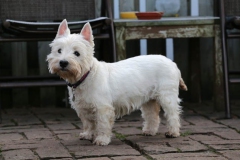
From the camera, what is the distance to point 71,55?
462 cm

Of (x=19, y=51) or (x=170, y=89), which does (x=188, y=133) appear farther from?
(x=19, y=51)

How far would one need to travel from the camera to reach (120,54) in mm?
6270

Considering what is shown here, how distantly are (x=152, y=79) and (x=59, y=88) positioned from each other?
223cm

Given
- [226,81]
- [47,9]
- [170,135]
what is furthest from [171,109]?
[47,9]

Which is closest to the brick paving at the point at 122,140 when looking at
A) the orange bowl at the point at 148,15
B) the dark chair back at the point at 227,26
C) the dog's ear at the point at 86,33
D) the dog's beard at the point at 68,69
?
the dark chair back at the point at 227,26

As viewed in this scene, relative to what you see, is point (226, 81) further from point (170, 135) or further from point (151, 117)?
point (170, 135)

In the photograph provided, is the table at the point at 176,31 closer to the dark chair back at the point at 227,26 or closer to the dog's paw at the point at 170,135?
the dark chair back at the point at 227,26

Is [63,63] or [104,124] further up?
[63,63]

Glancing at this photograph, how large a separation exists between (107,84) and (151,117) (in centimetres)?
60

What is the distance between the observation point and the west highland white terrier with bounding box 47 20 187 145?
4.68 meters

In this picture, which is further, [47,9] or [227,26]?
[47,9]

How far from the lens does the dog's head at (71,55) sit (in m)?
4.60

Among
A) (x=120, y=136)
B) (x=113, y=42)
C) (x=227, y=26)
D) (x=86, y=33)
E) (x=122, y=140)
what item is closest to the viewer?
(x=86, y=33)

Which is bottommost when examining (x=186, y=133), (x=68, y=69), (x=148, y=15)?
(x=186, y=133)
